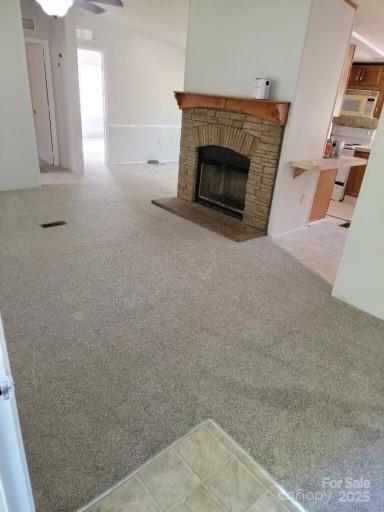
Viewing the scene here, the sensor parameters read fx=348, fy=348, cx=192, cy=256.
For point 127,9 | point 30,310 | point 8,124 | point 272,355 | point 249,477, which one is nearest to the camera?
point 249,477

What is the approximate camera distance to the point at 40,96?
648cm

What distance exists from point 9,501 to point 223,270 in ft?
8.33

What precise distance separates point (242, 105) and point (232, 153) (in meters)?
0.65

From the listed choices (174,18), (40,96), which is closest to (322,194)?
(174,18)

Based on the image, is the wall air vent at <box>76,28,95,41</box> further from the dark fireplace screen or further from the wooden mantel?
the dark fireplace screen

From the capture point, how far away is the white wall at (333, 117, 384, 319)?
2.48 metres

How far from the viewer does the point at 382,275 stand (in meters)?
2.62

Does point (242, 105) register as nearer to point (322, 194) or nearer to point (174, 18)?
point (322, 194)

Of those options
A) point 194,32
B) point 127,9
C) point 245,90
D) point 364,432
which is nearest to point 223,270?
point 364,432

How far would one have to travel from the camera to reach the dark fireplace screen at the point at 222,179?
447cm

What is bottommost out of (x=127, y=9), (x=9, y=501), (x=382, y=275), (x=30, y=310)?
(x=30, y=310)

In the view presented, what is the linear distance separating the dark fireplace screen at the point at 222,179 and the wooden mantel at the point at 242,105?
1.81 feet

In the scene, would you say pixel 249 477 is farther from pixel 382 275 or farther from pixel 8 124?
pixel 8 124

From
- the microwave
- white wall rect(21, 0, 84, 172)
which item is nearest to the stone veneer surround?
white wall rect(21, 0, 84, 172)
